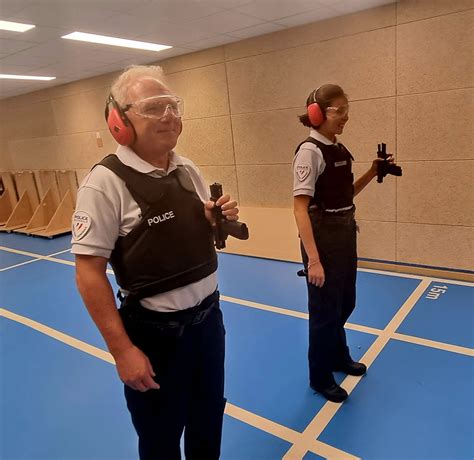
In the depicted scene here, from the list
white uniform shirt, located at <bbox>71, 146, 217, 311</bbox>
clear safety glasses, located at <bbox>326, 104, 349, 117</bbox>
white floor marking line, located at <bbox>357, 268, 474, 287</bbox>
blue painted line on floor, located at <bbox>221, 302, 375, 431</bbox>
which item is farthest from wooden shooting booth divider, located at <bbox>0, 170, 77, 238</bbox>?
white uniform shirt, located at <bbox>71, 146, 217, 311</bbox>

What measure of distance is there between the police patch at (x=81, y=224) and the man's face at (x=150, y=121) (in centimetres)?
33

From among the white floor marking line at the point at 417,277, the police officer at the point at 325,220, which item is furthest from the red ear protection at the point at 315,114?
the white floor marking line at the point at 417,277

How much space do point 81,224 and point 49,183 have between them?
817 centimetres

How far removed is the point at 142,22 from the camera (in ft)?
12.4

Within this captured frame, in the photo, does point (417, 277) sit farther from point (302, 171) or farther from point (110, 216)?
point (110, 216)

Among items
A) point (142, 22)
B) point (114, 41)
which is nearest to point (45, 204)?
point (114, 41)

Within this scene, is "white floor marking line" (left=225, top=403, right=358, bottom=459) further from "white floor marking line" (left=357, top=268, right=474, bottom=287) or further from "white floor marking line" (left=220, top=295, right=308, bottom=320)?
"white floor marking line" (left=357, top=268, right=474, bottom=287)

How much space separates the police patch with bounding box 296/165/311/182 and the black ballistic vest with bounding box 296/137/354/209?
0.11 meters

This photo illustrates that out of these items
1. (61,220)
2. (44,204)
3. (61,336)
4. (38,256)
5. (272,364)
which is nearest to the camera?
(272,364)

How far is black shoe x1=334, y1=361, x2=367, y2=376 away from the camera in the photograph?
2.58m

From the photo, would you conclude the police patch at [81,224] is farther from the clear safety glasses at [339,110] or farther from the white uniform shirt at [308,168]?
the clear safety glasses at [339,110]

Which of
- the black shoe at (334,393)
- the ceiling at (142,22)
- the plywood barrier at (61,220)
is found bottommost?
the black shoe at (334,393)

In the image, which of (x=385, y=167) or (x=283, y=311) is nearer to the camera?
(x=385, y=167)

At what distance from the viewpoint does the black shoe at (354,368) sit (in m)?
2.58
